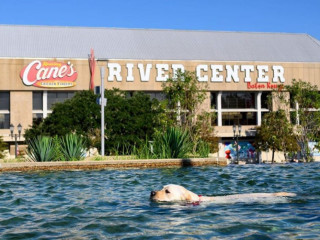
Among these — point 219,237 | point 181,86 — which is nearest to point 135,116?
point 181,86

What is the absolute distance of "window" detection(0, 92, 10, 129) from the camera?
58812 mm

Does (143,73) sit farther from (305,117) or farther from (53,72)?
Answer: (305,117)

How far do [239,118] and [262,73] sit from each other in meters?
6.36

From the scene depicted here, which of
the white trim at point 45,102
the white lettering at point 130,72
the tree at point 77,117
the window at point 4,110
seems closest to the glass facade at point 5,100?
the window at point 4,110

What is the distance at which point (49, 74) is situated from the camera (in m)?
58.9

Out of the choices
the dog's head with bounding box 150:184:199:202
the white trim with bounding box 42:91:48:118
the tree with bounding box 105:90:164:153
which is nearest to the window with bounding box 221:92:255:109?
the white trim with bounding box 42:91:48:118

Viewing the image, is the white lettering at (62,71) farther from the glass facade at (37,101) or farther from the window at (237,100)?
the window at (237,100)

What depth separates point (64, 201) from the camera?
978 centimetres

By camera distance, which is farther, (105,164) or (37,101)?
(37,101)

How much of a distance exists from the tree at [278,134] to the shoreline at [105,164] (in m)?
32.0

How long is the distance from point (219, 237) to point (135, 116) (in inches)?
1254

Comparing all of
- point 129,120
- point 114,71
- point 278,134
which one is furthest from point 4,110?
point 278,134

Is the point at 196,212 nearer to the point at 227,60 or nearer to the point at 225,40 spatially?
the point at 227,60

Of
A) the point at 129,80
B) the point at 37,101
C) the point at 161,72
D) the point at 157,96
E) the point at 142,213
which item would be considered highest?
the point at 161,72
